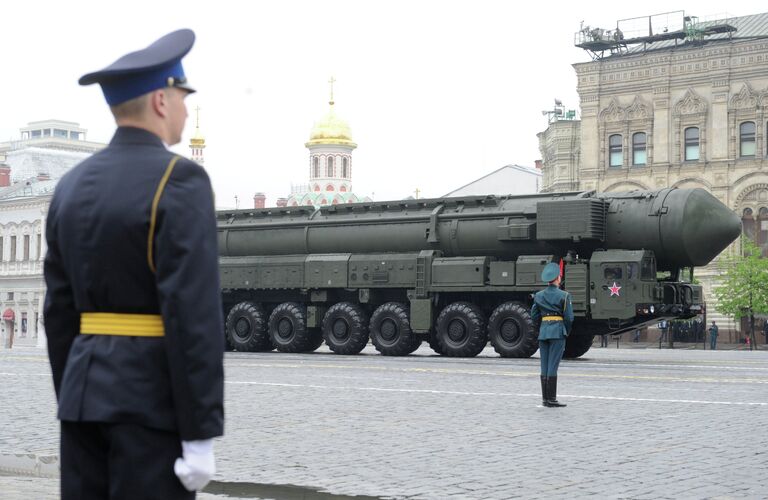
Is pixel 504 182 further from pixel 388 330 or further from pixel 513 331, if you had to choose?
pixel 513 331

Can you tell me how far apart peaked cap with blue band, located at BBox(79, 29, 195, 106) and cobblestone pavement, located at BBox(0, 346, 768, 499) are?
460 centimetres

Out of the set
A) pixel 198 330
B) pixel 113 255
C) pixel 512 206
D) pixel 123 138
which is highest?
pixel 512 206

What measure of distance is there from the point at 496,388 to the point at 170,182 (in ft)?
45.6

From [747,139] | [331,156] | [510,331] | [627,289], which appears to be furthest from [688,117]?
[331,156]

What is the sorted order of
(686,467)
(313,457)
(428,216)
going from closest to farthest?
1. (686,467)
2. (313,457)
3. (428,216)

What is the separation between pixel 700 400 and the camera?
1527cm

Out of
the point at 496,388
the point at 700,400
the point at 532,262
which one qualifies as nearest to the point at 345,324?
the point at 532,262

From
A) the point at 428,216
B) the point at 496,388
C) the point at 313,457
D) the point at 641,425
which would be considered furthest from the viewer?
the point at 428,216

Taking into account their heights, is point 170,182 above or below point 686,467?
above

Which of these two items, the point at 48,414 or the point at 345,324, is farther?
the point at 345,324

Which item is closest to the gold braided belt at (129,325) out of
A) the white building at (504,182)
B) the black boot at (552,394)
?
the black boot at (552,394)

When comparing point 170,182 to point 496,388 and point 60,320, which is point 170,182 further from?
point 496,388

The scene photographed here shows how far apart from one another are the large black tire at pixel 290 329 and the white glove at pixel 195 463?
29.4 meters

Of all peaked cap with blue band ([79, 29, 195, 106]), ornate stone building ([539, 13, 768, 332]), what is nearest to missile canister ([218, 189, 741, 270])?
peaked cap with blue band ([79, 29, 195, 106])
